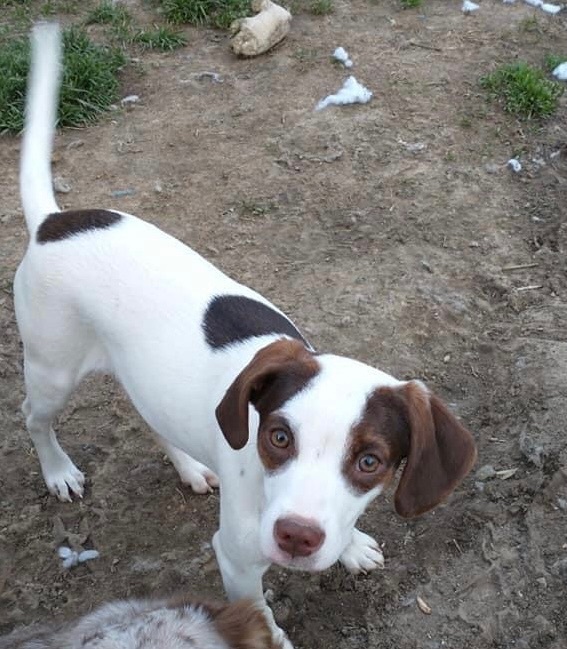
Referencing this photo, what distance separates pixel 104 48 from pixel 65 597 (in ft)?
14.1

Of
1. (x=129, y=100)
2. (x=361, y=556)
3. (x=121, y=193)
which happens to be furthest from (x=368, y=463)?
(x=129, y=100)

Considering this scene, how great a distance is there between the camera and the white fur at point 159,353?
2615 mm

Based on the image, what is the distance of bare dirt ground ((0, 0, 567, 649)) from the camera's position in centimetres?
359

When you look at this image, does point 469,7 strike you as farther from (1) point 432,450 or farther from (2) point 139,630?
(2) point 139,630

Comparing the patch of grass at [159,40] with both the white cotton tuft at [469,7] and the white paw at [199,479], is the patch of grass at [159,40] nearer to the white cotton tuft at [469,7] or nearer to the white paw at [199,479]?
the white cotton tuft at [469,7]

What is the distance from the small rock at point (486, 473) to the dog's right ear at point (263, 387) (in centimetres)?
150

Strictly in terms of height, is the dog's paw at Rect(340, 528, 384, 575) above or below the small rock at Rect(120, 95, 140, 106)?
below

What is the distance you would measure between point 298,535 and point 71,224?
1571 millimetres

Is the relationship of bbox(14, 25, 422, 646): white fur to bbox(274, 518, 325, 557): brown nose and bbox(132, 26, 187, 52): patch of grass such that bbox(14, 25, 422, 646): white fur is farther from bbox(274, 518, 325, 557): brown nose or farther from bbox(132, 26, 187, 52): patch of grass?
A: bbox(132, 26, 187, 52): patch of grass

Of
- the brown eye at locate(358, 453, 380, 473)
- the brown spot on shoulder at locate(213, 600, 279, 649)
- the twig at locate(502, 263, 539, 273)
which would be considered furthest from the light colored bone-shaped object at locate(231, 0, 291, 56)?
the brown spot on shoulder at locate(213, 600, 279, 649)

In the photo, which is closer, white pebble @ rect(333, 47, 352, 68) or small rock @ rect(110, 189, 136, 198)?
small rock @ rect(110, 189, 136, 198)

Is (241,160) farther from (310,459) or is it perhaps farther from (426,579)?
(310,459)

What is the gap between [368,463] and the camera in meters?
2.53

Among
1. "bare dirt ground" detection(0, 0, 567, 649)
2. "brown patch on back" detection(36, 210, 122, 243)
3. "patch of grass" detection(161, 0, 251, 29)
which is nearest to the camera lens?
"brown patch on back" detection(36, 210, 122, 243)
